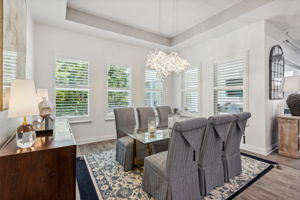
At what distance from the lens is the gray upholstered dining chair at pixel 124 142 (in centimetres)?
247

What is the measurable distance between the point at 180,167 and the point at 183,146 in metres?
0.26

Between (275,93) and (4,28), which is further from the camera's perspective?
(275,93)

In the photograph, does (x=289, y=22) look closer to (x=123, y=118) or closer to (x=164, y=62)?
(x=164, y=62)

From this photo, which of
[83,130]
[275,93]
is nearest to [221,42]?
[275,93]

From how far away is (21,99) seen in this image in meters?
1.11

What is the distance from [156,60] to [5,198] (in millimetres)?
2586

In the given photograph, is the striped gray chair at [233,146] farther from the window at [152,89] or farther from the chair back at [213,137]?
the window at [152,89]

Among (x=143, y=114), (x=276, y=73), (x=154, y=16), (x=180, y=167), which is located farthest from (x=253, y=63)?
(x=180, y=167)

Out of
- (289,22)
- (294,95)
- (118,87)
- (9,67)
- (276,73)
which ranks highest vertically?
(289,22)

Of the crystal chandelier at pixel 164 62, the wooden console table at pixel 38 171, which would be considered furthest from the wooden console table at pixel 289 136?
the wooden console table at pixel 38 171

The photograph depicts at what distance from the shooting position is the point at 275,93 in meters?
3.50

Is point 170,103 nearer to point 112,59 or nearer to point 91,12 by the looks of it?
point 112,59

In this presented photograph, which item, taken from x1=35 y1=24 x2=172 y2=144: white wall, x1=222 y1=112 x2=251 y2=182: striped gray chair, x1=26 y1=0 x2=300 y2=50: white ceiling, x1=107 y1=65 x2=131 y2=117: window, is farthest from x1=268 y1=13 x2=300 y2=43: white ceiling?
x1=107 y1=65 x2=131 y2=117: window

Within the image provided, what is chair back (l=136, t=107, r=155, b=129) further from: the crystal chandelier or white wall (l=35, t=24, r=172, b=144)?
white wall (l=35, t=24, r=172, b=144)
